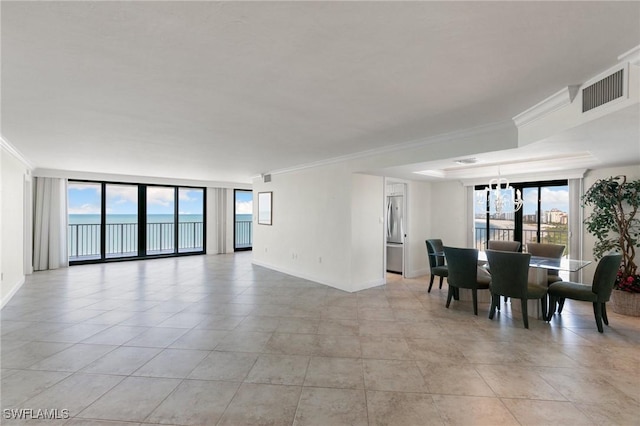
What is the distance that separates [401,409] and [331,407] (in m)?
Result: 0.52

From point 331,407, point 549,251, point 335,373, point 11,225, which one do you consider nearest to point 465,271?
point 549,251

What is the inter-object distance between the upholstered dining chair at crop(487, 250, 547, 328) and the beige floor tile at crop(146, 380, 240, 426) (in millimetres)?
3447

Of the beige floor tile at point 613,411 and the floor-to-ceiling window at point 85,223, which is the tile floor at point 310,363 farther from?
the floor-to-ceiling window at point 85,223

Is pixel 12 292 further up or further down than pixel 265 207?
further down

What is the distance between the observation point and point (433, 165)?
4.47 m

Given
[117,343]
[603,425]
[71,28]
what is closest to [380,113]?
[71,28]

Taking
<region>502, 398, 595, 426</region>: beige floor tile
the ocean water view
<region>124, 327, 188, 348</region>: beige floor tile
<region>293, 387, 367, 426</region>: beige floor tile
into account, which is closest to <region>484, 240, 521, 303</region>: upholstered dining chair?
<region>502, 398, 595, 426</region>: beige floor tile

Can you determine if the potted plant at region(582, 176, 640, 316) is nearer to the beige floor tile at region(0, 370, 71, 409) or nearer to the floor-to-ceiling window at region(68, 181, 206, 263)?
the beige floor tile at region(0, 370, 71, 409)

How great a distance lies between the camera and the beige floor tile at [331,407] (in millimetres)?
2002

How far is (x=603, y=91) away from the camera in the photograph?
6.92 feet

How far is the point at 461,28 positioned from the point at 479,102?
1291 mm

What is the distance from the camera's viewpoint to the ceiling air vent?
78.0 inches

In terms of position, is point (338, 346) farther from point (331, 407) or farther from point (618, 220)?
point (618, 220)

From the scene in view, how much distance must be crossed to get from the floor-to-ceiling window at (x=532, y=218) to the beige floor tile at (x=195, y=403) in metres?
5.22
